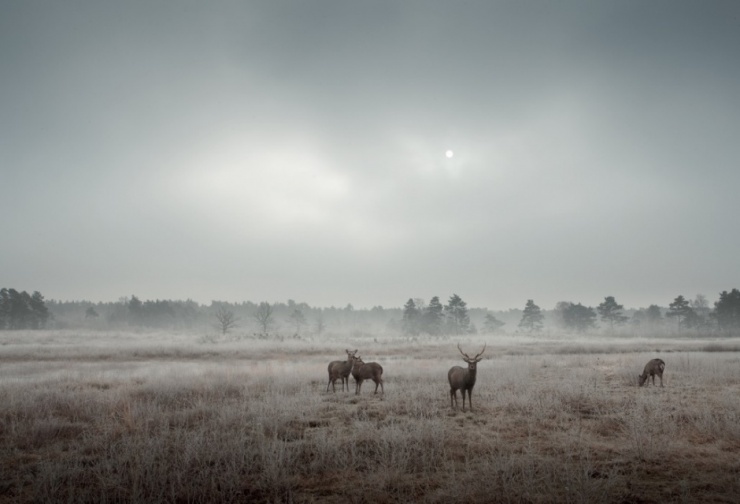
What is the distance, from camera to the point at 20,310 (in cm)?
8269

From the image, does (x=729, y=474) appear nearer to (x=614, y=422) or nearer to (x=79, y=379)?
(x=614, y=422)

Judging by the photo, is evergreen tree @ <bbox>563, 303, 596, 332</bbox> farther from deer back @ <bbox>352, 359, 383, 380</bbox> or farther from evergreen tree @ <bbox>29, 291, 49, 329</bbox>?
evergreen tree @ <bbox>29, 291, 49, 329</bbox>

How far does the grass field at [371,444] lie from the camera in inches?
211

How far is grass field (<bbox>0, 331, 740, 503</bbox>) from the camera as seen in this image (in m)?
5.36

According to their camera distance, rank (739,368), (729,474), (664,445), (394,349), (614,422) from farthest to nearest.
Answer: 1. (394,349)
2. (739,368)
3. (614,422)
4. (664,445)
5. (729,474)

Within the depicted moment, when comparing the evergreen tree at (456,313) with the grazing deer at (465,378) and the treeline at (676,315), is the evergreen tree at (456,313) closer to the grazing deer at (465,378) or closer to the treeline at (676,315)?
the treeline at (676,315)

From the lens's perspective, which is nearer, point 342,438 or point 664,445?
point 664,445

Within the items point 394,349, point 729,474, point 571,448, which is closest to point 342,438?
point 571,448

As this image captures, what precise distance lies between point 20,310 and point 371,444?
109370 millimetres

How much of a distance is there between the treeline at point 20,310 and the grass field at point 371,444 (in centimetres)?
9484

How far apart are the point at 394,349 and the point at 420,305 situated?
62618mm

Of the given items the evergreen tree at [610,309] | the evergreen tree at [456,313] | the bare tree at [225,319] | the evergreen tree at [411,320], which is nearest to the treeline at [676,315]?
the evergreen tree at [610,309]

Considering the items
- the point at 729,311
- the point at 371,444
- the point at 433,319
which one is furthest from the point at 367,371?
the point at 729,311

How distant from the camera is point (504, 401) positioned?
1133 cm
